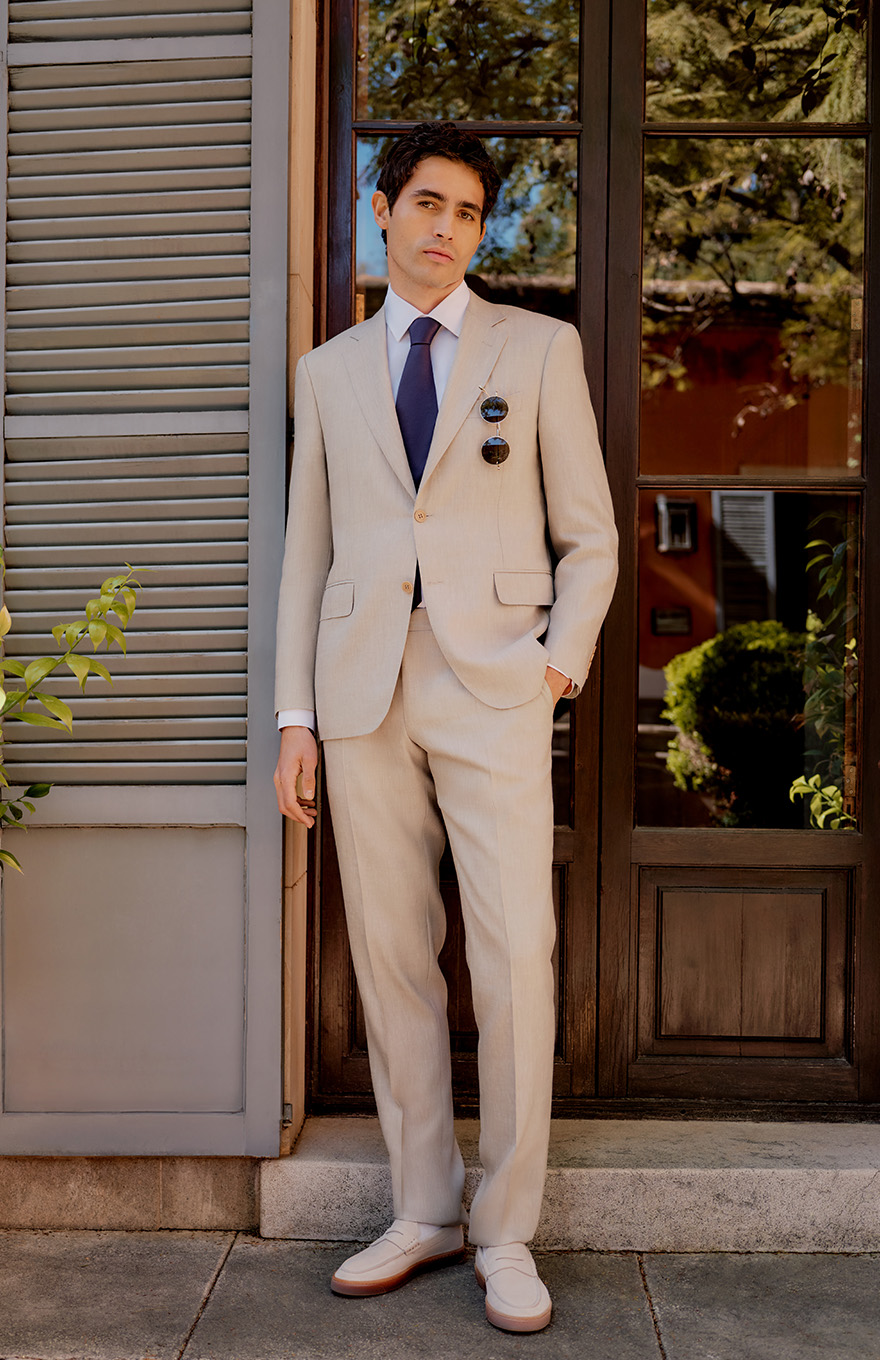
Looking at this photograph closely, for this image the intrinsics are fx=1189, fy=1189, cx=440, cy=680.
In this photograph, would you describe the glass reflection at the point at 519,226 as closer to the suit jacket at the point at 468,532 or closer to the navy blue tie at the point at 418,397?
the navy blue tie at the point at 418,397

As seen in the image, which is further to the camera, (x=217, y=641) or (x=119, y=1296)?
(x=217, y=641)

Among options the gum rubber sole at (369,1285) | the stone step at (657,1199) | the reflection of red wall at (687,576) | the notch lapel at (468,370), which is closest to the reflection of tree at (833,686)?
the stone step at (657,1199)

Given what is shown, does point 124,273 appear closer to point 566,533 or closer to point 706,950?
point 566,533

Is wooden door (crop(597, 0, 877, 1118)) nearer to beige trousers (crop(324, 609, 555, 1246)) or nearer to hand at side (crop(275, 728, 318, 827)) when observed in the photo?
beige trousers (crop(324, 609, 555, 1246))

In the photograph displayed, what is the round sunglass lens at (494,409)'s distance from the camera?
2295 mm

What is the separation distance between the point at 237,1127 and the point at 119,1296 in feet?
1.32

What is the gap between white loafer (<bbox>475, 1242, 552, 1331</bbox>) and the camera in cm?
220

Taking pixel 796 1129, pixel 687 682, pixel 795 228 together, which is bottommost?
pixel 796 1129

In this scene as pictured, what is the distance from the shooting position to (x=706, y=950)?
2883mm

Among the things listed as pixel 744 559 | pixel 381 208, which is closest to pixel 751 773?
pixel 381 208

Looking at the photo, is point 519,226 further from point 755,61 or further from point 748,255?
point 748,255

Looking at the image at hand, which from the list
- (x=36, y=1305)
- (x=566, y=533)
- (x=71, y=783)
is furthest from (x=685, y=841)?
(x=36, y=1305)

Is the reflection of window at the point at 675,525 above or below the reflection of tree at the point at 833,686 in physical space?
above

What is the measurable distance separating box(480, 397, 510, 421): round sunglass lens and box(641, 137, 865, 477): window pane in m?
1.02
